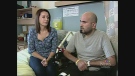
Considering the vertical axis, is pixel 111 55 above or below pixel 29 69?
above

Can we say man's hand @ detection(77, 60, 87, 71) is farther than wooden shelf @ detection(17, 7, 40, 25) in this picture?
No

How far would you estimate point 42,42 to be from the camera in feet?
4.27

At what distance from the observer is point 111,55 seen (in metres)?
1.09

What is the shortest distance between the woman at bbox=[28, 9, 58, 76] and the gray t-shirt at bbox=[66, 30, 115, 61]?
24 cm

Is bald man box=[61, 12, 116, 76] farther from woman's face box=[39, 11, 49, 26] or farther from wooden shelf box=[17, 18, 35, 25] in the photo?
wooden shelf box=[17, 18, 35, 25]

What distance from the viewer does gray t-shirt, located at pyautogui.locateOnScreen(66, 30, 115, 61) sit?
1120 mm

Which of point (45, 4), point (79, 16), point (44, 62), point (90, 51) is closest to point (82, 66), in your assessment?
point (90, 51)

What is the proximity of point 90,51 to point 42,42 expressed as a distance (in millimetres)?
438

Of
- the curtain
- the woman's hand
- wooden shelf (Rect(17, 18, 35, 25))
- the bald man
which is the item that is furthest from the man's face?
wooden shelf (Rect(17, 18, 35, 25))

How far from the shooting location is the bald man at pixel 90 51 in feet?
3.64
